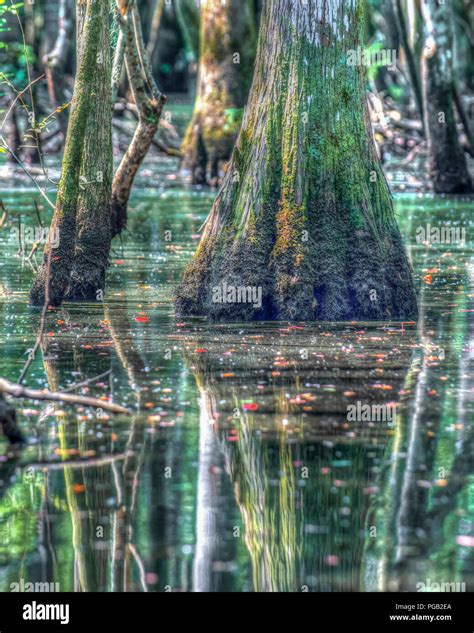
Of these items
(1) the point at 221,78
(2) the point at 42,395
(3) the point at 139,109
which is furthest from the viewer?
(1) the point at 221,78

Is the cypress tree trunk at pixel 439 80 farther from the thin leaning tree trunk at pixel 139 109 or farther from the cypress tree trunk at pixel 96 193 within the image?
the cypress tree trunk at pixel 96 193

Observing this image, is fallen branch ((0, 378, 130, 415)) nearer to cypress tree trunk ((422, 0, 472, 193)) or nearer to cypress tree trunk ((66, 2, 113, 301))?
cypress tree trunk ((66, 2, 113, 301))

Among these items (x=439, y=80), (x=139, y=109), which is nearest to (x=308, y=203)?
(x=139, y=109)

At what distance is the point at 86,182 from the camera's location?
13.9m

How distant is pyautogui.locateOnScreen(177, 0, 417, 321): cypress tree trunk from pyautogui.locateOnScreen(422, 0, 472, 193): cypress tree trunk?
11401 mm

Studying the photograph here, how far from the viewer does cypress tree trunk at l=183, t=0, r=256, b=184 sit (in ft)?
89.4

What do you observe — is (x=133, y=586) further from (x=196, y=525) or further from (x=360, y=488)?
(x=360, y=488)


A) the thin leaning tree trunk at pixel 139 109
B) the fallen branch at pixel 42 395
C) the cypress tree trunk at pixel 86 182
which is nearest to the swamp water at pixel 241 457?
the fallen branch at pixel 42 395

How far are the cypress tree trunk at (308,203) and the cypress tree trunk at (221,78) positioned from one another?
48.1 ft

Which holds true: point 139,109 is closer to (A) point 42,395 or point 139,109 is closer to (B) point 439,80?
(B) point 439,80

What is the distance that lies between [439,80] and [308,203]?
12.2 metres

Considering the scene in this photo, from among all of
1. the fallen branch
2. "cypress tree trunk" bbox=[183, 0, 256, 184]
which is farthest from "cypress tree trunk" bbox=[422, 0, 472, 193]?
the fallen branch

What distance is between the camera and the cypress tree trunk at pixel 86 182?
13.2 metres

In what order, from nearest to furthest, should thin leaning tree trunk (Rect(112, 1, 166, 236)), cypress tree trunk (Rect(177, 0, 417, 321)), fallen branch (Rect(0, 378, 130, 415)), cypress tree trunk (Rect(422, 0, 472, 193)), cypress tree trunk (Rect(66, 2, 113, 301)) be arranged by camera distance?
fallen branch (Rect(0, 378, 130, 415))
cypress tree trunk (Rect(177, 0, 417, 321))
cypress tree trunk (Rect(66, 2, 113, 301))
thin leaning tree trunk (Rect(112, 1, 166, 236))
cypress tree trunk (Rect(422, 0, 472, 193))
